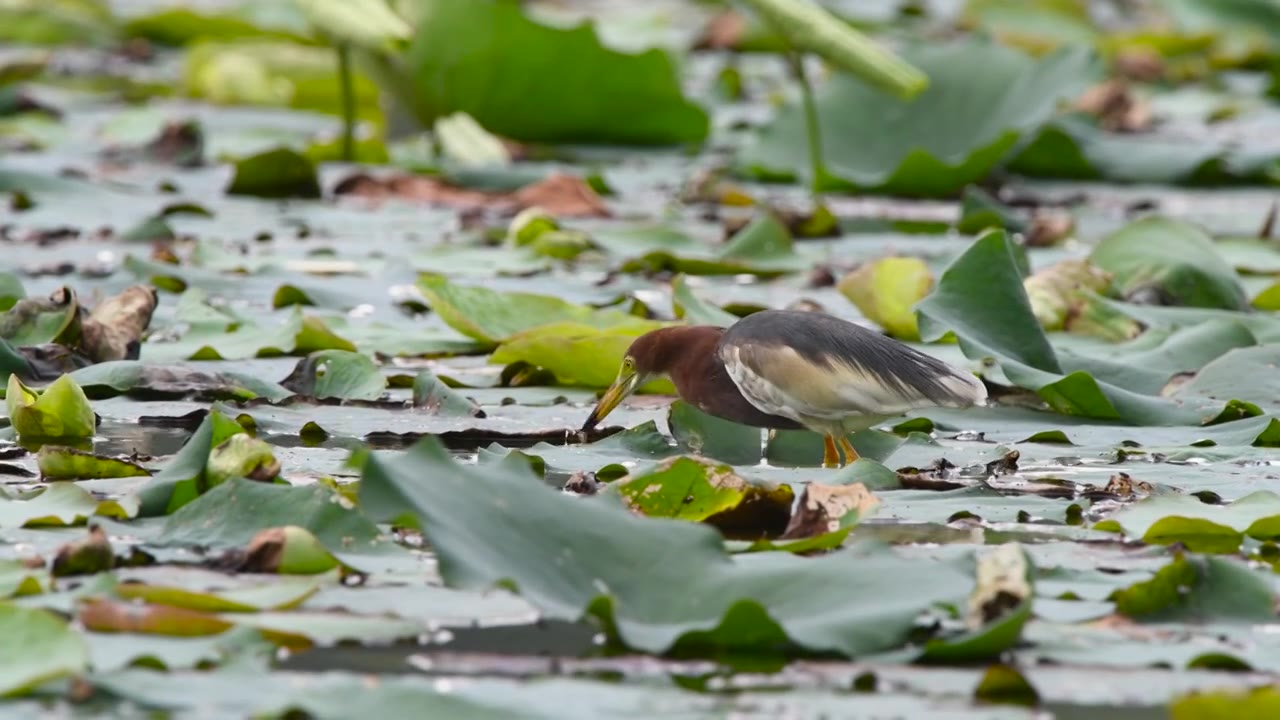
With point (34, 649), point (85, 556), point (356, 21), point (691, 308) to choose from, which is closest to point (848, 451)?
point (691, 308)

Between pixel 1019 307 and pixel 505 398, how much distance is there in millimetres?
949

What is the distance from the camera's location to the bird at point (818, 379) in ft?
10.2

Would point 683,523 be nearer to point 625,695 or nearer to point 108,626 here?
point 625,695

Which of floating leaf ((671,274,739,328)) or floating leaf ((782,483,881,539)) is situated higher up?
floating leaf ((671,274,739,328))

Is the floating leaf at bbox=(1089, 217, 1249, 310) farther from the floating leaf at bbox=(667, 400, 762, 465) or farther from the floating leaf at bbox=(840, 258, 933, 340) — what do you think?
the floating leaf at bbox=(667, 400, 762, 465)

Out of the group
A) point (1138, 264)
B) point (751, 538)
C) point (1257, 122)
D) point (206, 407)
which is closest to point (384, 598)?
point (751, 538)

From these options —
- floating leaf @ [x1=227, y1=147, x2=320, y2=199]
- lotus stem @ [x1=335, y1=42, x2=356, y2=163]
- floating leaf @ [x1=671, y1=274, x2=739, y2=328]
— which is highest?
lotus stem @ [x1=335, y1=42, x2=356, y2=163]

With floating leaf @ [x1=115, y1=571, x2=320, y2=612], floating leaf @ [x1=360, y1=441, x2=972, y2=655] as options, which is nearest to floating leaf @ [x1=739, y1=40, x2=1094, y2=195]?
floating leaf @ [x1=360, y1=441, x2=972, y2=655]

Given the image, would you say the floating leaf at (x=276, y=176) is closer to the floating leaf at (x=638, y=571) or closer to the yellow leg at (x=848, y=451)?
the yellow leg at (x=848, y=451)

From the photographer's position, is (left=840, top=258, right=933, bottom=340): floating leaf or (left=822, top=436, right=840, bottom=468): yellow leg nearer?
(left=822, top=436, right=840, bottom=468): yellow leg

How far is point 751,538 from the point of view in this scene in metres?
2.73

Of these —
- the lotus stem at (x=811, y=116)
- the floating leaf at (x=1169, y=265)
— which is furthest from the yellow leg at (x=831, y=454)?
the lotus stem at (x=811, y=116)

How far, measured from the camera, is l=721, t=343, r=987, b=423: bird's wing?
10.2 feet

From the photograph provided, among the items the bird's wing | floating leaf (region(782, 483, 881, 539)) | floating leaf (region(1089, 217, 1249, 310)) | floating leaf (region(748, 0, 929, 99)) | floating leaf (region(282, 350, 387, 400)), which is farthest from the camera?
floating leaf (region(748, 0, 929, 99))
